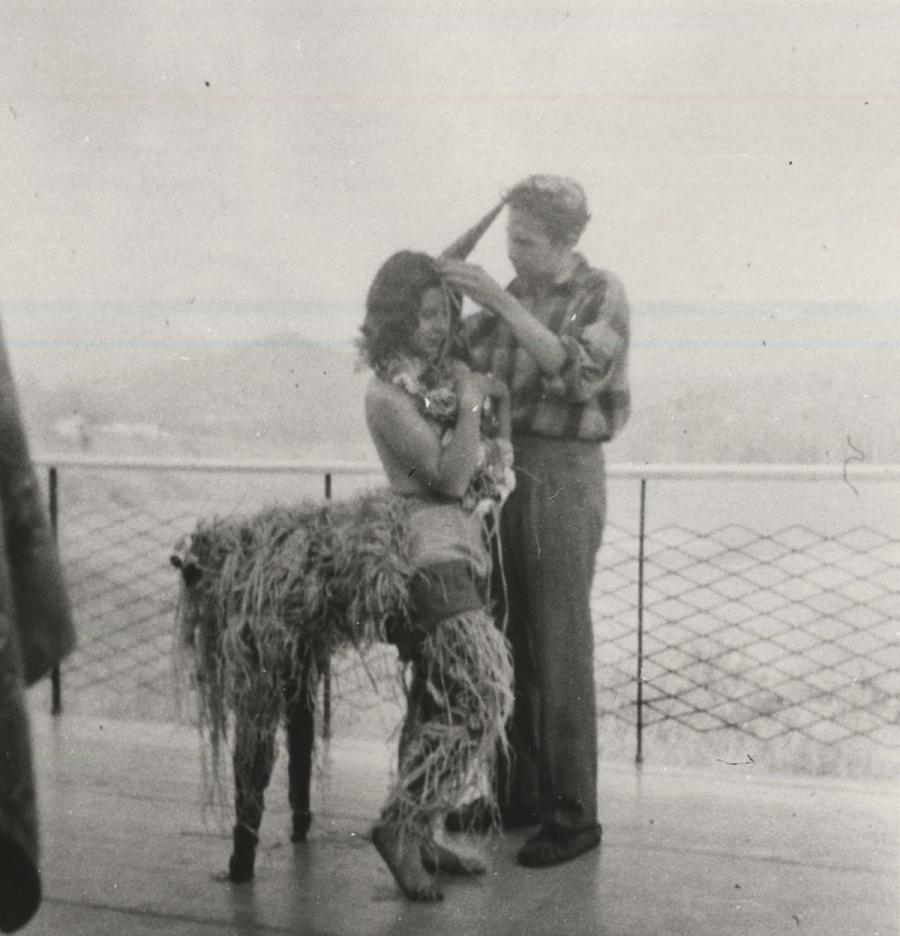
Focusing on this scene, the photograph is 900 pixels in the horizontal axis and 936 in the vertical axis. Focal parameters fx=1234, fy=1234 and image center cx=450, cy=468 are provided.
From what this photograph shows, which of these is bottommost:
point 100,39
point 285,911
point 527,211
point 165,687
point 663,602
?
point 285,911

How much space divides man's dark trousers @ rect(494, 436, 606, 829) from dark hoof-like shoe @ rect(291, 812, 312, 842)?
33 centimetres

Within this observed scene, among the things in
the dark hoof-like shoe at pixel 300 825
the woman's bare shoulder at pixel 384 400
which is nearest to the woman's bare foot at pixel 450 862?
the dark hoof-like shoe at pixel 300 825

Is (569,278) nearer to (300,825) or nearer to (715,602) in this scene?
(715,602)

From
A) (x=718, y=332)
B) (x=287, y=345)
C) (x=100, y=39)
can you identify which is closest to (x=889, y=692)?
(x=718, y=332)

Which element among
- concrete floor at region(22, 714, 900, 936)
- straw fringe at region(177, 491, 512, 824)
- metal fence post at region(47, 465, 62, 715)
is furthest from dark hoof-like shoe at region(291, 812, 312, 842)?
metal fence post at region(47, 465, 62, 715)

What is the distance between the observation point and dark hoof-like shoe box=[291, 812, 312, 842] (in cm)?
202

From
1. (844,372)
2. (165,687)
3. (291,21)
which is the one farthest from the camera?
(165,687)

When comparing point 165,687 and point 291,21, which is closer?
point 291,21

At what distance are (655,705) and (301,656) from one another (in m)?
0.57

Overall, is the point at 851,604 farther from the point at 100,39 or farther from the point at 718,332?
the point at 100,39

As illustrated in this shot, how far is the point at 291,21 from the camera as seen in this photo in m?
1.94

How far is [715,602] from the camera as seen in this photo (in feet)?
6.49

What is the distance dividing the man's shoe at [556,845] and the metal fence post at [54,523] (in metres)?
0.82

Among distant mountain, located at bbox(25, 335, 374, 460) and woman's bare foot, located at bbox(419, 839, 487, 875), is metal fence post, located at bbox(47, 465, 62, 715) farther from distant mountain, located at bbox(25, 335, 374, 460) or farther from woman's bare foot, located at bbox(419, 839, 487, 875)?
woman's bare foot, located at bbox(419, 839, 487, 875)
